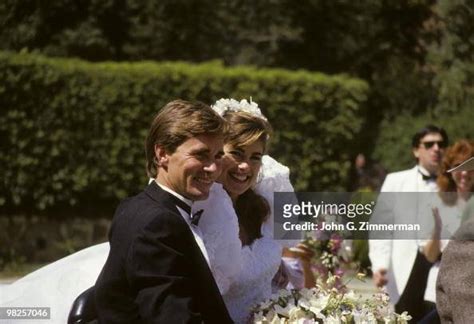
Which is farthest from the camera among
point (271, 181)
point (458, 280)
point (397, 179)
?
point (397, 179)

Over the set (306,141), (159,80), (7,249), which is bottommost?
(7,249)

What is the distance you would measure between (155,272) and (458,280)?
0.65 meters

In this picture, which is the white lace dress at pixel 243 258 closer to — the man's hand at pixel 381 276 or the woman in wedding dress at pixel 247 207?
the woman in wedding dress at pixel 247 207

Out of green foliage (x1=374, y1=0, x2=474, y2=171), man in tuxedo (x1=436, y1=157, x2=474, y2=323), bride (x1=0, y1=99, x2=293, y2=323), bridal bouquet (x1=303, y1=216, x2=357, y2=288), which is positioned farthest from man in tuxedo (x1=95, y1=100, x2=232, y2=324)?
green foliage (x1=374, y1=0, x2=474, y2=171)

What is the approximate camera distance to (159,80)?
9.23 metres

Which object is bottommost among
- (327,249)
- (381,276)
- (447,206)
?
(381,276)

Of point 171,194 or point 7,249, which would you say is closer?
point 171,194

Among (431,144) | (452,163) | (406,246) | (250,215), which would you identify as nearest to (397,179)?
(431,144)

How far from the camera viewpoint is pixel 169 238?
2.23m

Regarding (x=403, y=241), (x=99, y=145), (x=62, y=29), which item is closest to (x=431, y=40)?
(x=62, y=29)

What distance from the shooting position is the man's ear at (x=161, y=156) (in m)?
2.36

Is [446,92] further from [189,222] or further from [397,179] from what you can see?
[189,222]

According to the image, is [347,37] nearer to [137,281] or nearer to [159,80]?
[159,80]

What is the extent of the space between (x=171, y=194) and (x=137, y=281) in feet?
0.78
